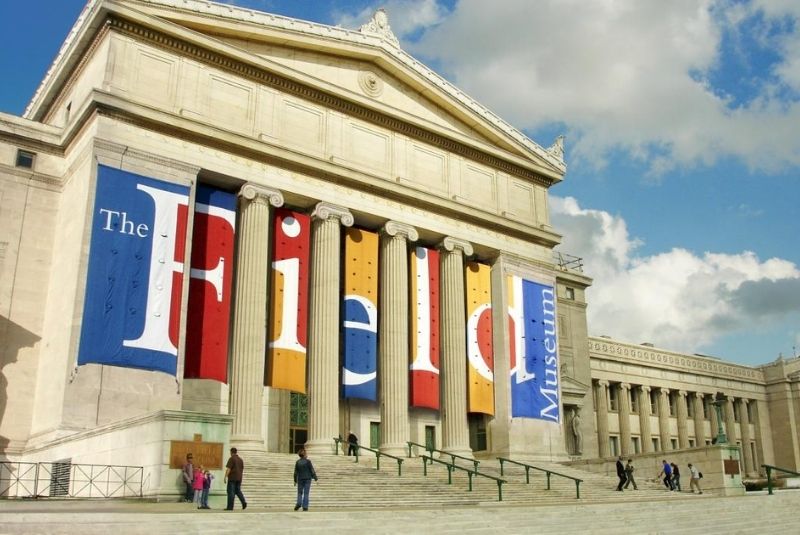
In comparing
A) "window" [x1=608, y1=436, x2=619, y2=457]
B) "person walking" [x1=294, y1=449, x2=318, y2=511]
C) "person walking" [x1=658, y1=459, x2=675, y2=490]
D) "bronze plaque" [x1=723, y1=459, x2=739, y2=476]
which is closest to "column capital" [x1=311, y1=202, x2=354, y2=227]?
"person walking" [x1=294, y1=449, x2=318, y2=511]

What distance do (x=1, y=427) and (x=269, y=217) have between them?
1221cm

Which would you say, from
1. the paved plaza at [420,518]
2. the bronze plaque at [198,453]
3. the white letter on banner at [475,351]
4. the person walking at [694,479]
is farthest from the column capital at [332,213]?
Answer: the person walking at [694,479]

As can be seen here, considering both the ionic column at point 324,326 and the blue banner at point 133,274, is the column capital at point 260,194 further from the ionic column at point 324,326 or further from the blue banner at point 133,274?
the blue banner at point 133,274

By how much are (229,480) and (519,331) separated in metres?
22.9

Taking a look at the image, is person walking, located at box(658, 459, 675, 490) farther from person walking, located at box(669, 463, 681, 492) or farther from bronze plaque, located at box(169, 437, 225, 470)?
bronze plaque, located at box(169, 437, 225, 470)

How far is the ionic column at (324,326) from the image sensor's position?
30.2m

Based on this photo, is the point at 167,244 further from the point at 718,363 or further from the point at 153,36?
the point at 718,363

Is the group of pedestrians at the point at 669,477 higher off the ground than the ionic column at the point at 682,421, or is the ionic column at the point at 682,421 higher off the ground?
the ionic column at the point at 682,421

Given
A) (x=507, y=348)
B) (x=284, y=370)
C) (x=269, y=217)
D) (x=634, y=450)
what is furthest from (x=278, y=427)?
(x=634, y=450)

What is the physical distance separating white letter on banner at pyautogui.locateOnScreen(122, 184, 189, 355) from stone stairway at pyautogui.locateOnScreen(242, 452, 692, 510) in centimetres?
500

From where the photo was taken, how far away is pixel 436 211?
36.5 m

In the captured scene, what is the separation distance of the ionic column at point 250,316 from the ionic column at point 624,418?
30879mm

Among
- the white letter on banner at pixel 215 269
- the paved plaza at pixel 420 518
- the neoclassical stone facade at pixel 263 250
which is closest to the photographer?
the paved plaza at pixel 420 518

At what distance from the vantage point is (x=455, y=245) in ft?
121
